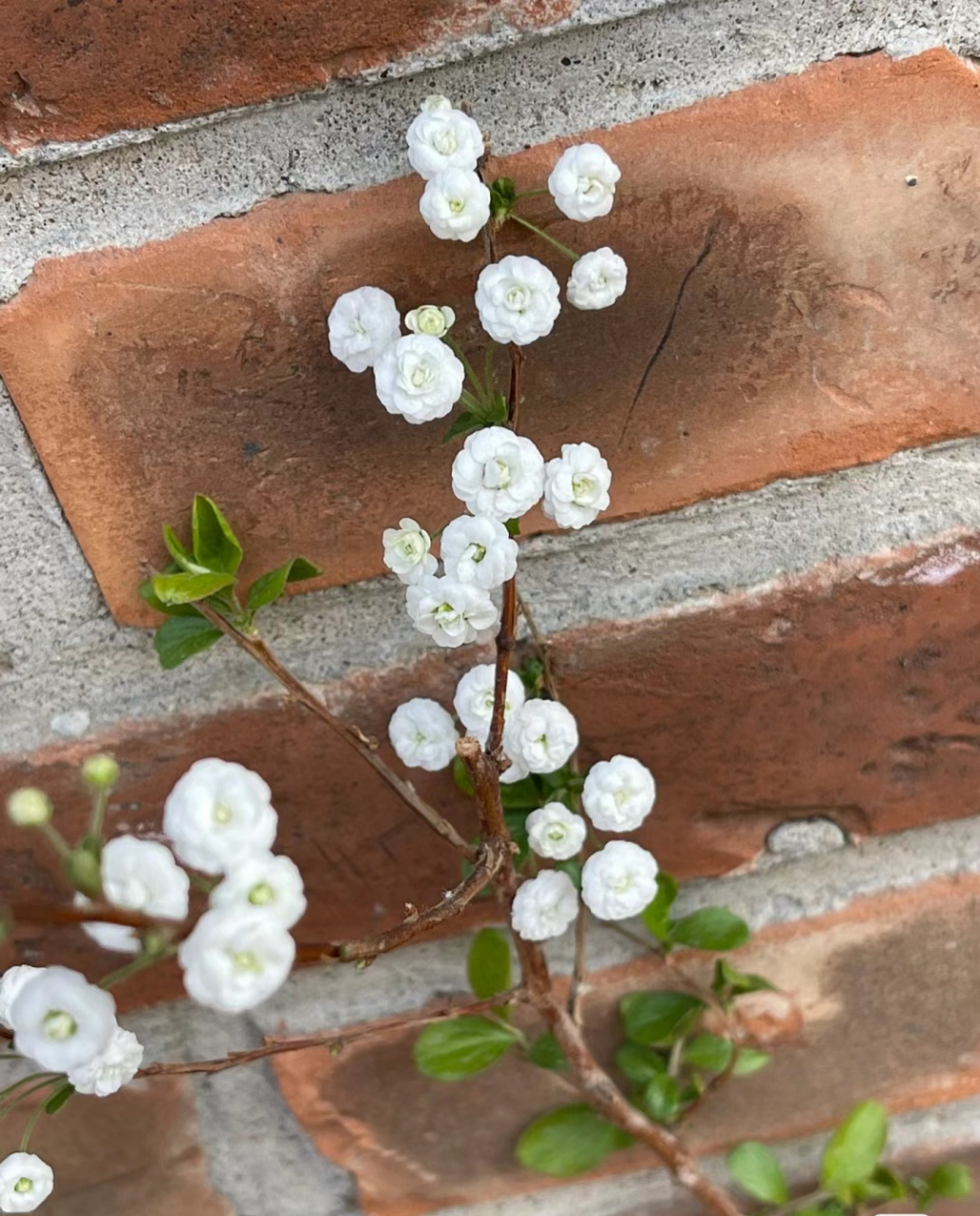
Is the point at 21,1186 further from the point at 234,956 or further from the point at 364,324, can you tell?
the point at 364,324

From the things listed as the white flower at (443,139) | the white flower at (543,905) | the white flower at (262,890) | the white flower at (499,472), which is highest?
the white flower at (443,139)

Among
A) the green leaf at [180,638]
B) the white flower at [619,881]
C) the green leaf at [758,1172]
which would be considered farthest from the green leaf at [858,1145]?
the green leaf at [180,638]

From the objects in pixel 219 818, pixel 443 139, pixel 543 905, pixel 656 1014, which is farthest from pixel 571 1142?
pixel 443 139

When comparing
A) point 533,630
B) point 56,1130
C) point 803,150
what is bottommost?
point 56,1130

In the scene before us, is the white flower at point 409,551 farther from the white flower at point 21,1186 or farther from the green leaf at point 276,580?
the white flower at point 21,1186

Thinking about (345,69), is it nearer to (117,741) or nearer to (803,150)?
(803,150)

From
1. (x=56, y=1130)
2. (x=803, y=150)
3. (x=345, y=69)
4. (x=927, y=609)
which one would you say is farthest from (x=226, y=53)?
(x=56, y=1130)
